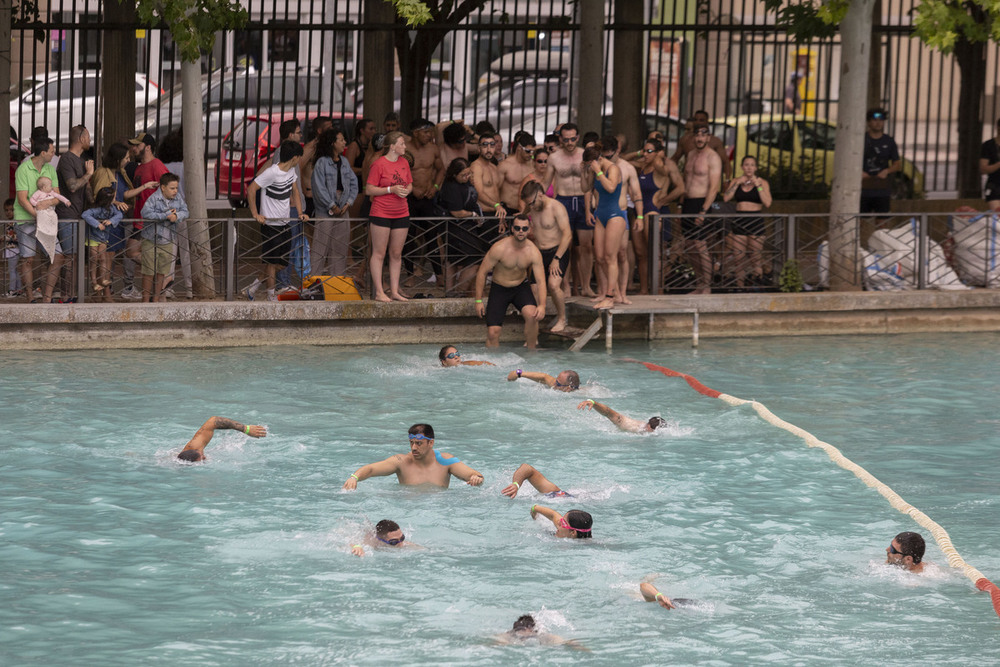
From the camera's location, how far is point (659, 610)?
878cm

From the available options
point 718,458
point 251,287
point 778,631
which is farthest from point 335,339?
point 778,631

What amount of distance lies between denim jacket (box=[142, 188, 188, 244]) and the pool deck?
760 mm

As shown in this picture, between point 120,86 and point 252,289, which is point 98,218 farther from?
point 120,86

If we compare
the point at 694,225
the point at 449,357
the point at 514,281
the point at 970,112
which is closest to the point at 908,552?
the point at 449,357

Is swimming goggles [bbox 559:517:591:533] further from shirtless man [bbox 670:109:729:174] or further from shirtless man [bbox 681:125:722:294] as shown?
shirtless man [bbox 670:109:729:174]

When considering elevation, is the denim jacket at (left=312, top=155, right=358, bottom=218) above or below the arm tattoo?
above

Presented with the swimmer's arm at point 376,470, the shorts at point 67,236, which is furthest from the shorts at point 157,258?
the swimmer's arm at point 376,470

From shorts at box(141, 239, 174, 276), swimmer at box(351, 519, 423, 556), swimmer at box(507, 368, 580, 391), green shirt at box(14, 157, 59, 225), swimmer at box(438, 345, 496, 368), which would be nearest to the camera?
swimmer at box(351, 519, 423, 556)

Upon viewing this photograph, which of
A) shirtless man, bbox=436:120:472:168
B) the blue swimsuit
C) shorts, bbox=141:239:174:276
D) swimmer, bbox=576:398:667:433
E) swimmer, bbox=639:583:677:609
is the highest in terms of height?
shirtless man, bbox=436:120:472:168

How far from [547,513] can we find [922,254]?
32.5 feet

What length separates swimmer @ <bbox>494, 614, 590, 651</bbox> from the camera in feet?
26.5

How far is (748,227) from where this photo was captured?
18203 millimetres

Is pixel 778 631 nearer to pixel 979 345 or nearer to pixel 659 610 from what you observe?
pixel 659 610

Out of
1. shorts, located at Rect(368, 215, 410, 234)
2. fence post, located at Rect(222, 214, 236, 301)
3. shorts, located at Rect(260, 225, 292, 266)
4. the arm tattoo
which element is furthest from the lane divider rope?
the arm tattoo
